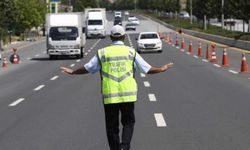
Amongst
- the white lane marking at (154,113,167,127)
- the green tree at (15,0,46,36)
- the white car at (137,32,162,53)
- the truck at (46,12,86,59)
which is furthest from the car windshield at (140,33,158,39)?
the white lane marking at (154,113,167,127)

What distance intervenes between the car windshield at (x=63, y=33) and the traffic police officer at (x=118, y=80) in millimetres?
28248

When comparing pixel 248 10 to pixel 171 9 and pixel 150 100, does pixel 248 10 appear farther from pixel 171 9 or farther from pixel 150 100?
pixel 171 9

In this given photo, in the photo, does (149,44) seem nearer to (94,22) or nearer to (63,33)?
(63,33)

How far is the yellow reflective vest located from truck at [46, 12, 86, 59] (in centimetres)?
2808

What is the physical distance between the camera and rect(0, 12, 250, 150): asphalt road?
30.8ft

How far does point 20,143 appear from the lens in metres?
9.52

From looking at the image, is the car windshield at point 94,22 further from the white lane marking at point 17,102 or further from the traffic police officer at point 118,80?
the traffic police officer at point 118,80

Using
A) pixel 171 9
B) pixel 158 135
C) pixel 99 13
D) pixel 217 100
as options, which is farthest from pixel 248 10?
pixel 171 9

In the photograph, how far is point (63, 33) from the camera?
35719 mm

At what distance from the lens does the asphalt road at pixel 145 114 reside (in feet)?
30.8

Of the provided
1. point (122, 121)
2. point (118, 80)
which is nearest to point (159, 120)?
point (122, 121)

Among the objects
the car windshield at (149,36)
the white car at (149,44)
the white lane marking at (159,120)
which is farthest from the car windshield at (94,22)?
the white lane marking at (159,120)

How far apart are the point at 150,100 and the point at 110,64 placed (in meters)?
8.12

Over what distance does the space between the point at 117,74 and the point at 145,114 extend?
555 centimetres
